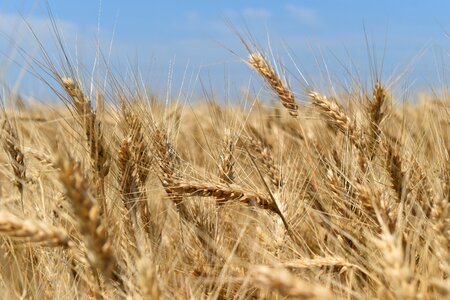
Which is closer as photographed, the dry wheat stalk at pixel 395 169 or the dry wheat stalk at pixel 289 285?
the dry wheat stalk at pixel 289 285

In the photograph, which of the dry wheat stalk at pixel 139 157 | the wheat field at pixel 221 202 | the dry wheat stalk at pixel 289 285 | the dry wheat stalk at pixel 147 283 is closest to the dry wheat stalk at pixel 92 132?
the wheat field at pixel 221 202

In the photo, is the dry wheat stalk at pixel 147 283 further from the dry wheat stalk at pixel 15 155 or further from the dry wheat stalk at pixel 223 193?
the dry wheat stalk at pixel 15 155

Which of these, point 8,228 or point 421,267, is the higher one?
point 8,228

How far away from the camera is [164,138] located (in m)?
2.29

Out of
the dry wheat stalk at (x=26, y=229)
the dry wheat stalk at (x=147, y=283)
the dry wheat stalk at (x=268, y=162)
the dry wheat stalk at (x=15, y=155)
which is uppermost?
the dry wheat stalk at (x=26, y=229)

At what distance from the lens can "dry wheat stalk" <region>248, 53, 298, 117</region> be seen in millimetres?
2645

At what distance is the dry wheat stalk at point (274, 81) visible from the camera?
2.64m

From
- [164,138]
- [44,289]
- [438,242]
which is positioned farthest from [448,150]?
[44,289]

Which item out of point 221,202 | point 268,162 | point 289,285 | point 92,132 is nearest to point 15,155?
point 92,132

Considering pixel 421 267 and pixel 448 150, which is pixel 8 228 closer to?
pixel 421 267

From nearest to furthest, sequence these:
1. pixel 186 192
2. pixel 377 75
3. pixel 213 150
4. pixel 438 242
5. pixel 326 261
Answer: pixel 438 242, pixel 326 261, pixel 186 192, pixel 377 75, pixel 213 150

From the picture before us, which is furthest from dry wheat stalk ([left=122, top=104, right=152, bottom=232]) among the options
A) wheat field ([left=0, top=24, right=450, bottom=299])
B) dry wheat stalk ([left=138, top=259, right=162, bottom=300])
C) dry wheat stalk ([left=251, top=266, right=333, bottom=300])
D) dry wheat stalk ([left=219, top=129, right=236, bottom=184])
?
dry wheat stalk ([left=251, top=266, right=333, bottom=300])

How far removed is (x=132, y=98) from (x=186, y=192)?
457 mm

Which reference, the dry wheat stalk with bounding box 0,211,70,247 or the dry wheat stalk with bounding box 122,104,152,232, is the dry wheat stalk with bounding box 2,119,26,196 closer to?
the dry wheat stalk with bounding box 122,104,152,232
